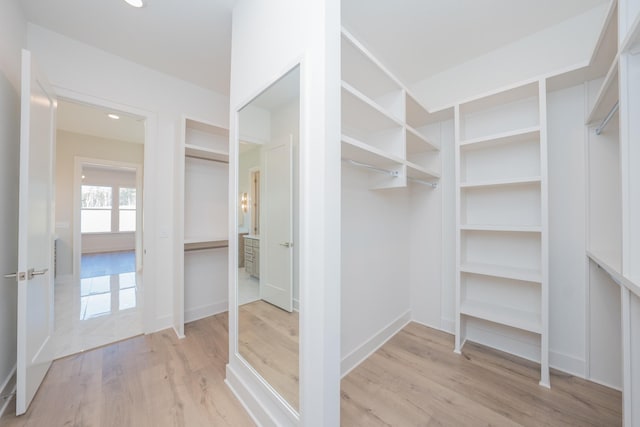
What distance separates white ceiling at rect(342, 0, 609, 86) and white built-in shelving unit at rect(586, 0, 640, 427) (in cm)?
67

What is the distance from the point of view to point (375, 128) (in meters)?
2.06

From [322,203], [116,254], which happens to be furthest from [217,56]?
[116,254]

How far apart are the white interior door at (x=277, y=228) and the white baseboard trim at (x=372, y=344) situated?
35.3 inches

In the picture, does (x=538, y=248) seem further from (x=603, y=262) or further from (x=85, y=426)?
(x=85, y=426)

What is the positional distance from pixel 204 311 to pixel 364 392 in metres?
2.18

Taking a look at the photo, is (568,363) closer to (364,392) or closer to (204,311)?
(364,392)

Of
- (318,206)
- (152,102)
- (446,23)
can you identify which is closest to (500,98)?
(446,23)

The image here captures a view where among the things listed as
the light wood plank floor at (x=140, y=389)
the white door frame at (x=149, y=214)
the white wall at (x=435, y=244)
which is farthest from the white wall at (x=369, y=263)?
the white door frame at (x=149, y=214)

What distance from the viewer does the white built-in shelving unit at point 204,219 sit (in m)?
2.79

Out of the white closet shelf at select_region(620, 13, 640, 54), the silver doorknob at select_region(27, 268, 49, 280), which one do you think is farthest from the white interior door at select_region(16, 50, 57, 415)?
the white closet shelf at select_region(620, 13, 640, 54)

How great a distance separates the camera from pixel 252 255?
1819 mm

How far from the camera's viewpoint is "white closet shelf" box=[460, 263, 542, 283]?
1.88 meters

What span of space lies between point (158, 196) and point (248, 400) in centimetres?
228

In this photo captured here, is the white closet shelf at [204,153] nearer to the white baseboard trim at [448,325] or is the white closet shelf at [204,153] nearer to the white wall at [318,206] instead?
the white wall at [318,206]
